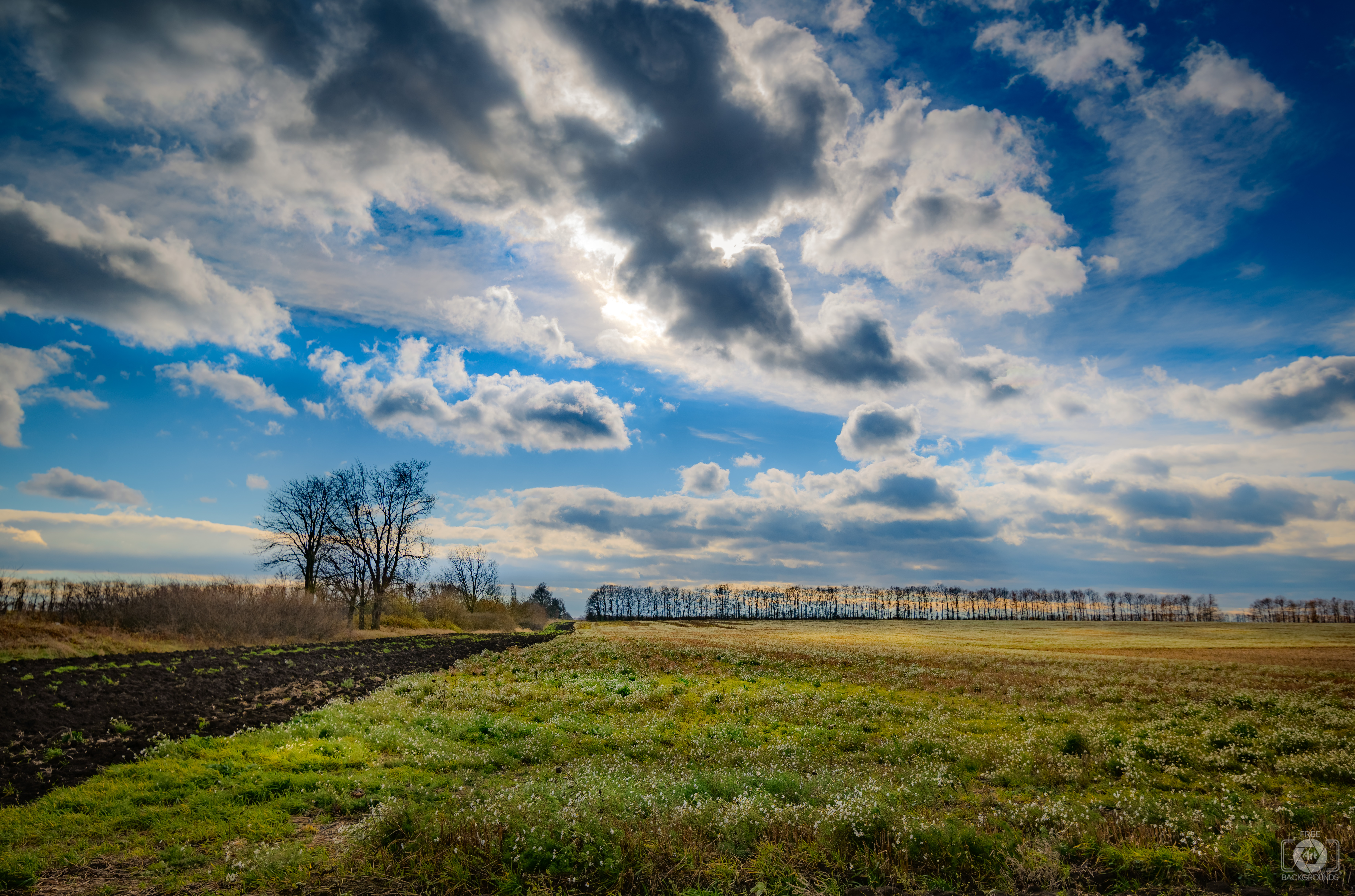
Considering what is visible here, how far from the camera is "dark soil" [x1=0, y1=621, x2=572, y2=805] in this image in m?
11.9

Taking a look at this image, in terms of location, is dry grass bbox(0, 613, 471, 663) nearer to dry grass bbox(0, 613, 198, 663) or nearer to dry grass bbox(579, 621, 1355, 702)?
dry grass bbox(0, 613, 198, 663)

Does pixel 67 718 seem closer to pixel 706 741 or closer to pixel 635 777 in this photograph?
pixel 635 777

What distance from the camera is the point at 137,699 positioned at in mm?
17297

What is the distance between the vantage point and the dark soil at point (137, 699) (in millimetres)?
11867

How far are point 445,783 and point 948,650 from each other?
148 feet

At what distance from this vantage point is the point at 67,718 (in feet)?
47.8
